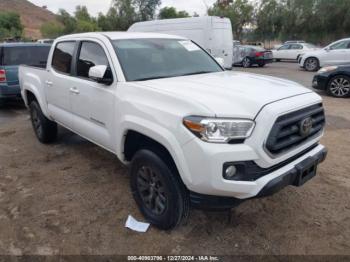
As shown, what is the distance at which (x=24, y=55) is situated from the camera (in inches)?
331

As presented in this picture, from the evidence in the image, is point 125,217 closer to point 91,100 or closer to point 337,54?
point 91,100

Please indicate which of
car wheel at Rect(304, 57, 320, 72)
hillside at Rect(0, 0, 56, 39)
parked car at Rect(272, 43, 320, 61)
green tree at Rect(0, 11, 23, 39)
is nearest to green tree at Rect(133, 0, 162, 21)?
green tree at Rect(0, 11, 23, 39)

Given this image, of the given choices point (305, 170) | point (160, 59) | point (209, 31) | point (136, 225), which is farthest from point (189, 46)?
point (209, 31)

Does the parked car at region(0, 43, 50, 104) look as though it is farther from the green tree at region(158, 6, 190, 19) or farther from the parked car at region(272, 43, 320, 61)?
the green tree at region(158, 6, 190, 19)

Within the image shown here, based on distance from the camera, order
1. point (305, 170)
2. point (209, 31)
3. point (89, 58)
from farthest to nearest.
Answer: point (209, 31)
point (89, 58)
point (305, 170)

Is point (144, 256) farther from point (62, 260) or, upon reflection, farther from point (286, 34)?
point (286, 34)

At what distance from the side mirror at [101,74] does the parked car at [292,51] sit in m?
20.7

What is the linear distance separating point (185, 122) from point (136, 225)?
51.6 inches

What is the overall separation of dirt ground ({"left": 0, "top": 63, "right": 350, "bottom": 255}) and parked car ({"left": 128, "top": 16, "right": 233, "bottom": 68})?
824 centimetres

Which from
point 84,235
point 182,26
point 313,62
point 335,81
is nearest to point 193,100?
point 84,235

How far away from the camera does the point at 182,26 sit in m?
12.6

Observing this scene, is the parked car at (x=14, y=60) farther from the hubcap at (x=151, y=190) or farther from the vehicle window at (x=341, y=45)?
the vehicle window at (x=341, y=45)

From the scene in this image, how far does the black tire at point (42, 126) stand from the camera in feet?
17.8

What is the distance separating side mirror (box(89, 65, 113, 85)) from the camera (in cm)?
327
